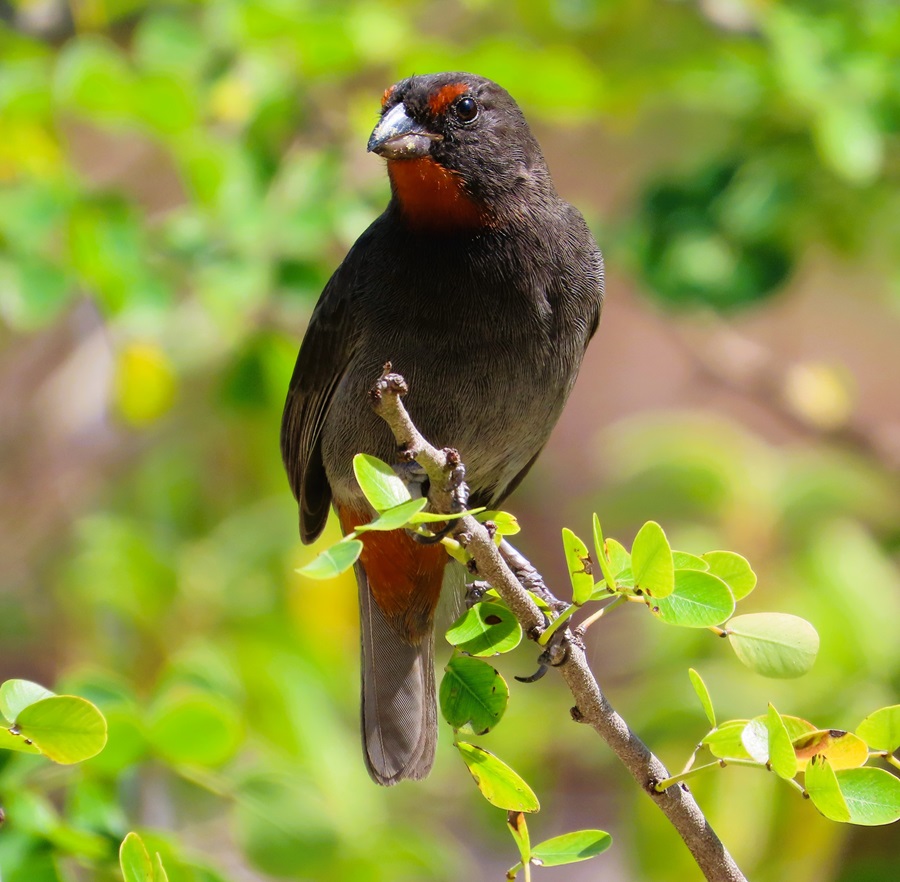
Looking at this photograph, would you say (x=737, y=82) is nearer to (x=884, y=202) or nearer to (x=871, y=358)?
(x=884, y=202)

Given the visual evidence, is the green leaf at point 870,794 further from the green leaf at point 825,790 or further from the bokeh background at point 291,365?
the bokeh background at point 291,365

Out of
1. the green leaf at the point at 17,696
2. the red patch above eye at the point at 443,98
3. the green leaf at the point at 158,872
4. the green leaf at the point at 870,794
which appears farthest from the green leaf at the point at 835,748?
the red patch above eye at the point at 443,98

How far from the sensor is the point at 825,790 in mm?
1460

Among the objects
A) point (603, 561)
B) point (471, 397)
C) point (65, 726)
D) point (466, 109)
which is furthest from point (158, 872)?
point (466, 109)

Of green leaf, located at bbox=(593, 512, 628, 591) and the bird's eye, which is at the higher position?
the bird's eye

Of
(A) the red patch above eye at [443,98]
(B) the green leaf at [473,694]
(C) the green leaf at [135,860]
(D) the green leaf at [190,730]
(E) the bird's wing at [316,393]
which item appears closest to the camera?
(C) the green leaf at [135,860]

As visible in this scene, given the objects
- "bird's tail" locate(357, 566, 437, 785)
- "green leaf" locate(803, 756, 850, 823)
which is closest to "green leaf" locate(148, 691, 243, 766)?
"bird's tail" locate(357, 566, 437, 785)

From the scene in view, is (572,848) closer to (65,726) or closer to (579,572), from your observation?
(579,572)

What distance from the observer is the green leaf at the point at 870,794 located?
1.47 metres

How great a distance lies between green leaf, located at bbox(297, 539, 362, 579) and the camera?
136cm

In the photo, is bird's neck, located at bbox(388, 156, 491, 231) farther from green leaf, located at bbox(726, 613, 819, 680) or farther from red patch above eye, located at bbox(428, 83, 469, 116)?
green leaf, located at bbox(726, 613, 819, 680)

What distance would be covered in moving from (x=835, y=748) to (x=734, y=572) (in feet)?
0.83

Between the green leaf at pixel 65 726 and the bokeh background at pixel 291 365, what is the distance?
2.40 ft

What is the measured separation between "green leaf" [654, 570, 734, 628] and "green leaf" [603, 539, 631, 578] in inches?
2.4
